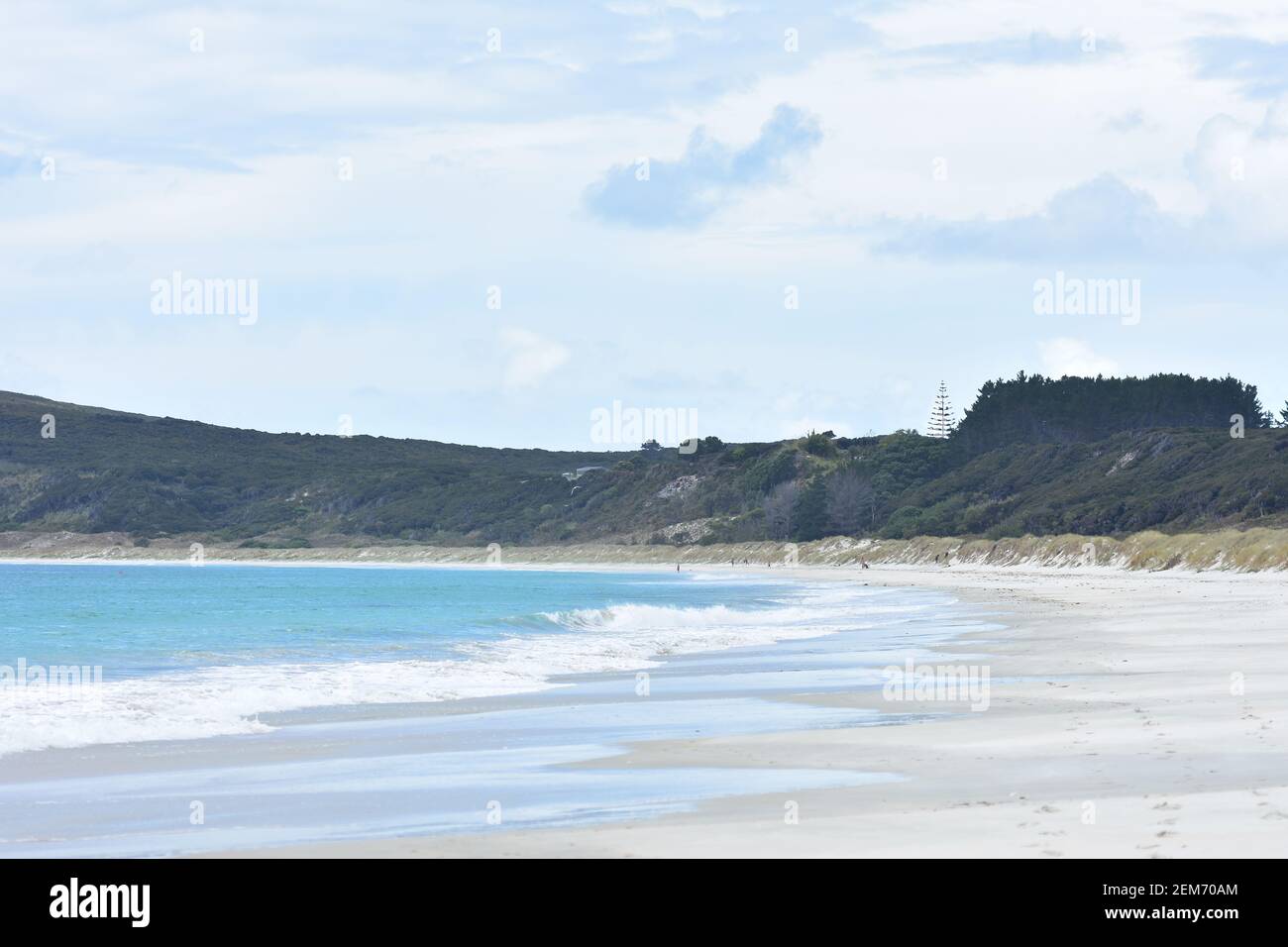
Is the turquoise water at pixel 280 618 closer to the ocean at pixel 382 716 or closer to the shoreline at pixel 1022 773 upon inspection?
the ocean at pixel 382 716

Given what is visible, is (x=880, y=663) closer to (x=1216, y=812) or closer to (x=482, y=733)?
(x=482, y=733)

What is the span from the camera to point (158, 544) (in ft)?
545

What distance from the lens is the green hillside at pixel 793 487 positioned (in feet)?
284

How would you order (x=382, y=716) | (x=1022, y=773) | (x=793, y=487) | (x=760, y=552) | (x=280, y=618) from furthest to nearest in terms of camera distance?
(x=793, y=487) < (x=760, y=552) < (x=280, y=618) < (x=382, y=716) < (x=1022, y=773)

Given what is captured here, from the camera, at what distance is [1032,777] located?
10.9m

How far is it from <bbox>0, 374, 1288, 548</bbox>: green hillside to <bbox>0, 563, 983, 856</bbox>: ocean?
1807 inches

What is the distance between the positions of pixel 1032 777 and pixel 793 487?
11275 cm

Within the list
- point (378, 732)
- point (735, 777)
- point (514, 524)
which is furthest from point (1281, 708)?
point (514, 524)

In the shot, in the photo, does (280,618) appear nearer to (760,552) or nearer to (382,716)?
(382,716)

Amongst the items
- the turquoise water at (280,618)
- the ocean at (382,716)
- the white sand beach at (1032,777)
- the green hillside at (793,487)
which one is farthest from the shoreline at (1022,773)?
the green hillside at (793,487)

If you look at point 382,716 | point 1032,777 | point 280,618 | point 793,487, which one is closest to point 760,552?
point 793,487
